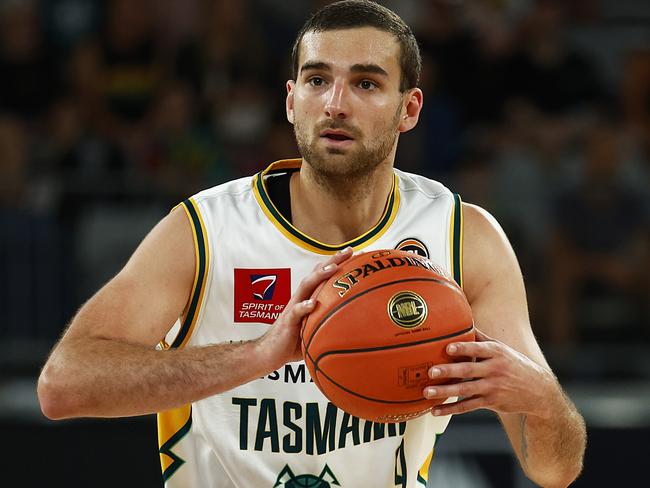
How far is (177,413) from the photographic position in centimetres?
404

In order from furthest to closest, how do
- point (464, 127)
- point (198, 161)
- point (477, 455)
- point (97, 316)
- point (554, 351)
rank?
point (464, 127), point (198, 161), point (554, 351), point (477, 455), point (97, 316)

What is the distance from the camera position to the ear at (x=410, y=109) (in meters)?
4.07

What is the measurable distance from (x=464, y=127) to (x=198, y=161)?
2270mm

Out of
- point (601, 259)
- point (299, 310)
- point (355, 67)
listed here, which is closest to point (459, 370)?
point (299, 310)

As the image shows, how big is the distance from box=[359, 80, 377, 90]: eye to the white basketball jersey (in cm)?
54

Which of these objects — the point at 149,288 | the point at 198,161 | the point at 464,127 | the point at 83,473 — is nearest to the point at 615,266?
the point at 464,127

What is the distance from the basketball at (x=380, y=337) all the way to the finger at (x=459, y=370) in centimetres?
5

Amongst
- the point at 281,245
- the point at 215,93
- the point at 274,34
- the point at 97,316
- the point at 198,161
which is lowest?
the point at 97,316

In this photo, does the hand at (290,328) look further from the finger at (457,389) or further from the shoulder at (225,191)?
the shoulder at (225,191)

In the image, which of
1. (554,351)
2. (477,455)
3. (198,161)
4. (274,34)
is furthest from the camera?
(274,34)

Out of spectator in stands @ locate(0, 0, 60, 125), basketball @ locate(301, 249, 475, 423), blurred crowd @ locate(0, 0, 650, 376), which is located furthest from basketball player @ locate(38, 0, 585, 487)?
spectator in stands @ locate(0, 0, 60, 125)

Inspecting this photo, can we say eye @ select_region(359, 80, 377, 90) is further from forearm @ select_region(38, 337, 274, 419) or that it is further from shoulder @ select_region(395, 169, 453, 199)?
forearm @ select_region(38, 337, 274, 419)

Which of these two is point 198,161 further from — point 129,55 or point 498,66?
point 498,66

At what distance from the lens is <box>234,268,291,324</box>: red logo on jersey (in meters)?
3.92
